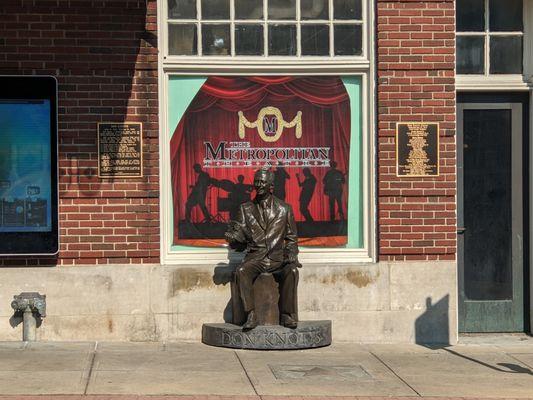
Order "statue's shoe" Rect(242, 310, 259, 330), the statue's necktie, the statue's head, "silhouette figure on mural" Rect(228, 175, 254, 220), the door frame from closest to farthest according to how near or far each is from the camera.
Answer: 1. "statue's shoe" Rect(242, 310, 259, 330)
2. the statue's head
3. the statue's necktie
4. "silhouette figure on mural" Rect(228, 175, 254, 220)
5. the door frame

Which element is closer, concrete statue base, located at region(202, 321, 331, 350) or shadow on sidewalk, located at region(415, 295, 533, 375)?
concrete statue base, located at region(202, 321, 331, 350)

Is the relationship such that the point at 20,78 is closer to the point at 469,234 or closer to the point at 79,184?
the point at 79,184

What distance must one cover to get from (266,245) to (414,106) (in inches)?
87.1

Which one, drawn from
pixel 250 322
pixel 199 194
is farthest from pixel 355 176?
pixel 250 322

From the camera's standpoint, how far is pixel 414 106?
10844 mm

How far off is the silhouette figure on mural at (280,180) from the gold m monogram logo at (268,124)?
0.32 meters

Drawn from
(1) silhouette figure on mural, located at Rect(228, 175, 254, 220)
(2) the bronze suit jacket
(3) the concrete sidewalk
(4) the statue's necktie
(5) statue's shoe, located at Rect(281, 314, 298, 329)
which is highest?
(1) silhouette figure on mural, located at Rect(228, 175, 254, 220)

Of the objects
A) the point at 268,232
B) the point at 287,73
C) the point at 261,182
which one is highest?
the point at 287,73

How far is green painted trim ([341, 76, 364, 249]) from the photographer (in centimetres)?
1102

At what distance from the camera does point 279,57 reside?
10.9m

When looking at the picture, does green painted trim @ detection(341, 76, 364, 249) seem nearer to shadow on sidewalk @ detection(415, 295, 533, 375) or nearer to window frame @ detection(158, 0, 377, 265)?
window frame @ detection(158, 0, 377, 265)

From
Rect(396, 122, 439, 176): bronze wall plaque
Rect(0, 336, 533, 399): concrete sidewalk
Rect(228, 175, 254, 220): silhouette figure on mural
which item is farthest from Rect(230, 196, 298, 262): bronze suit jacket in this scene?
Rect(396, 122, 439, 176): bronze wall plaque

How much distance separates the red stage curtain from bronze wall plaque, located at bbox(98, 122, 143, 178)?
45cm

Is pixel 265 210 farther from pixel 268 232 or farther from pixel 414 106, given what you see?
pixel 414 106
